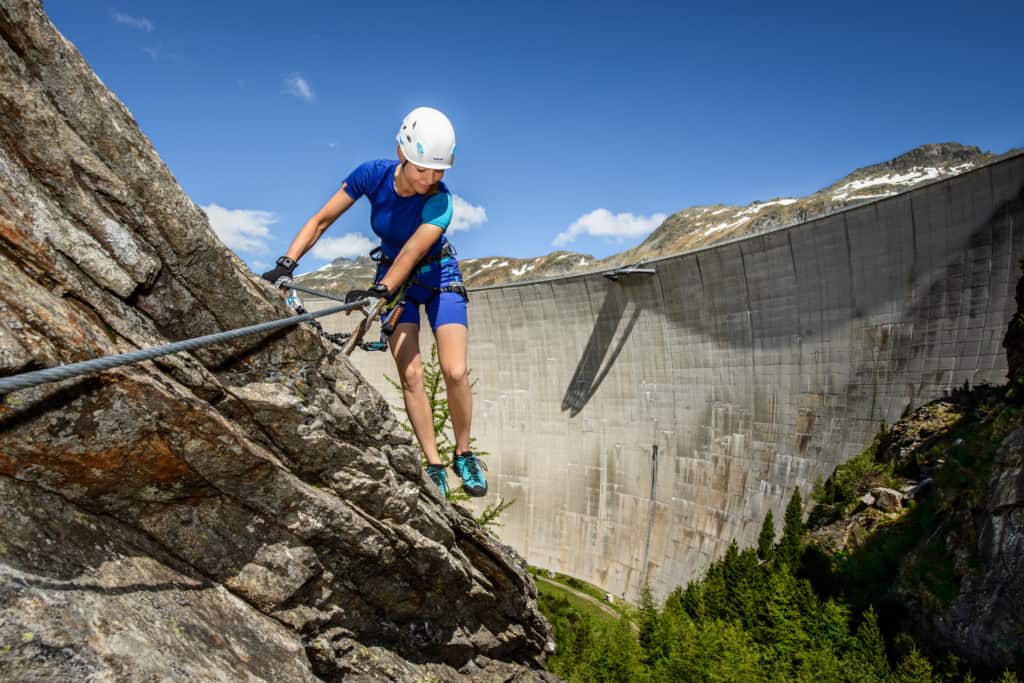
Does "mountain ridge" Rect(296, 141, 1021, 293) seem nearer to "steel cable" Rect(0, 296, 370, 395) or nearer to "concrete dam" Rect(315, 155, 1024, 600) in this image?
"concrete dam" Rect(315, 155, 1024, 600)

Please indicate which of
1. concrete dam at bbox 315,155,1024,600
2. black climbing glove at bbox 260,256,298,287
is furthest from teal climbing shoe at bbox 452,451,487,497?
concrete dam at bbox 315,155,1024,600

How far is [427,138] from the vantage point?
4836 millimetres

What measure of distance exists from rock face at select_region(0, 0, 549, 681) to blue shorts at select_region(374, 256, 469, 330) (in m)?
1.08

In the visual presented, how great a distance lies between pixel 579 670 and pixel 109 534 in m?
18.9

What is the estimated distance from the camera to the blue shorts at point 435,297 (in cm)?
546

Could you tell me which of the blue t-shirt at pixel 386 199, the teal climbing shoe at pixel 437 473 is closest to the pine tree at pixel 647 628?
the teal climbing shoe at pixel 437 473

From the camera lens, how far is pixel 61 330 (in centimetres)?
288

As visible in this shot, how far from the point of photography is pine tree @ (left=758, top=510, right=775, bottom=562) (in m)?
22.0

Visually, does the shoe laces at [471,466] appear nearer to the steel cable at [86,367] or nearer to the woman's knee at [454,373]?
the woman's knee at [454,373]

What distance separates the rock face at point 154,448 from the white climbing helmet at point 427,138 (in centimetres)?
163

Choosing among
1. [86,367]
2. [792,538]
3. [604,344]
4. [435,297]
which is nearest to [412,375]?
[435,297]

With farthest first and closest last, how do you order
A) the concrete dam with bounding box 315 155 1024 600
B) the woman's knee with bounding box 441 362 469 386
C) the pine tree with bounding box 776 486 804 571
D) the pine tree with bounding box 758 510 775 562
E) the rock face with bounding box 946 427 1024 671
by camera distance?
the pine tree with bounding box 758 510 775 562 → the pine tree with bounding box 776 486 804 571 → the concrete dam with bounding box 315 155 1024 600 → the rock face with bounding box 946 427 1024 671 → the woman's knee with bounding box 441 362 469 386

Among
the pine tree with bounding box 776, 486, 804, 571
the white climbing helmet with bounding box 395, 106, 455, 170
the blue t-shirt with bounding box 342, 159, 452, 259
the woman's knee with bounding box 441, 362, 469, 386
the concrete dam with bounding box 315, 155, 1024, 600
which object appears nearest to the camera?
the white climbing helmet with bounding box 395, 106, 455, 170

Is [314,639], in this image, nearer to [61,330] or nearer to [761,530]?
[61,330]
